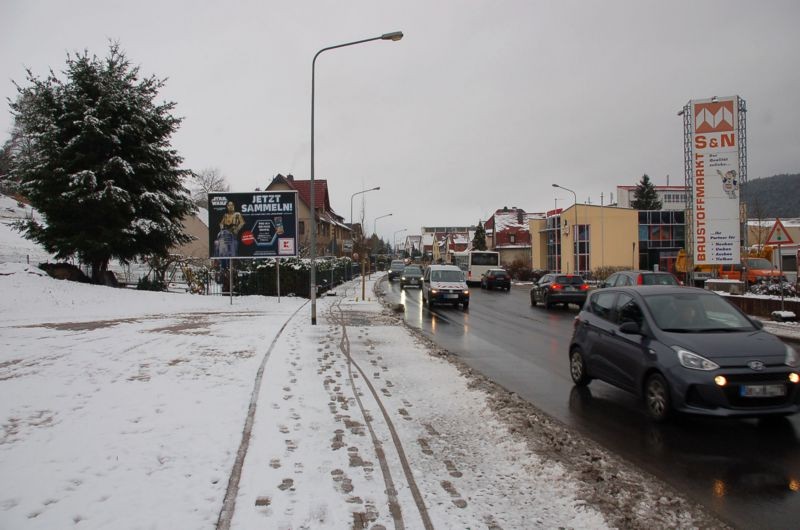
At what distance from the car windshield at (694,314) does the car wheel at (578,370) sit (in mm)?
1536

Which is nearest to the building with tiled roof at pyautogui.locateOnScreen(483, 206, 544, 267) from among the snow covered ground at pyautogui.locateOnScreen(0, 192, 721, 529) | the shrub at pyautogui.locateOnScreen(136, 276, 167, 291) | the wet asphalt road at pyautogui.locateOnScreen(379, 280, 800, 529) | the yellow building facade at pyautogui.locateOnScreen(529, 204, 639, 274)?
the yellow building facade at pyautogui.locateOnScreen(529, 204, 639, 274)

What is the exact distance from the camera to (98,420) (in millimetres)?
5508

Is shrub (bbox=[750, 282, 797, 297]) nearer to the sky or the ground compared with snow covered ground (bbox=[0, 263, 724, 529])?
nearer to the sky

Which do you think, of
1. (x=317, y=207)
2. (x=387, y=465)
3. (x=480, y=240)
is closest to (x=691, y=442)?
(x=387, y=465)

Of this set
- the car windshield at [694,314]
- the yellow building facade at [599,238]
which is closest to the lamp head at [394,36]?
the car windshield at [694,314]

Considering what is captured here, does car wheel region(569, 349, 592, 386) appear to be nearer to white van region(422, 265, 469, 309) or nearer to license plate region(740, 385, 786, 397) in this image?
license plate region(740, 385, 786, 397)

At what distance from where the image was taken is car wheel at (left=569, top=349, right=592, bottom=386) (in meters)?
7.75

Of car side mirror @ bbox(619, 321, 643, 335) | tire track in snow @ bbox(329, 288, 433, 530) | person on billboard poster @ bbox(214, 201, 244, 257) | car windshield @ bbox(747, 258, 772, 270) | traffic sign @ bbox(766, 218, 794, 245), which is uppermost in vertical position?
person on billboard poster @ bbox(214, 201, 244, 257)

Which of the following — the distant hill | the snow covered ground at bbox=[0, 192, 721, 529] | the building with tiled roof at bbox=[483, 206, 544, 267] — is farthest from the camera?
the distant hill

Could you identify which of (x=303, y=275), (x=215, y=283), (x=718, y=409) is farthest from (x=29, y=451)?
(x=215, y=283)

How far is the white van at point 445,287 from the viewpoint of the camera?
22.5 m

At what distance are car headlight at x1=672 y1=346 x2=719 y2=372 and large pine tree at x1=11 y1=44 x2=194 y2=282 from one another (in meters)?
20.5

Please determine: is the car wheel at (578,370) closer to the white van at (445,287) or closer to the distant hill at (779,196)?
the white van at (445,287)

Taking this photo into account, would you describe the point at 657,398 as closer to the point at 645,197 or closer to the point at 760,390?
the point at 760,390
